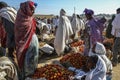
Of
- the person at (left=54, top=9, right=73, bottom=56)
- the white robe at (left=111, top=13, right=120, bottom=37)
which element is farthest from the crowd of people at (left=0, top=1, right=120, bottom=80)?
the person at (left=54, top=9, right=73, bottom=56)

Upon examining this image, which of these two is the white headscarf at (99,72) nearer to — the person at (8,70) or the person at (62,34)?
the person at (8,70)

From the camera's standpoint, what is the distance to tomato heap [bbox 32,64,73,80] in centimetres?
664

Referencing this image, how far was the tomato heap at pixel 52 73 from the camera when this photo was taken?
21.8 feet

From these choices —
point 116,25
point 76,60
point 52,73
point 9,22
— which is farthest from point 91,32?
point 52,73

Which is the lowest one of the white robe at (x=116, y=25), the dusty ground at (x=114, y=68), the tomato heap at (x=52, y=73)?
the dusty ground at (x=114, y=68)

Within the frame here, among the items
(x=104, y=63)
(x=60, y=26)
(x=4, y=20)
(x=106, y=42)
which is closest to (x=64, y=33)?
(x=60, y=26)

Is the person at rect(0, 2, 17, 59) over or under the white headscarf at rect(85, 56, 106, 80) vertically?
over

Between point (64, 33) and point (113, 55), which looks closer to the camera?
point (113, 55)

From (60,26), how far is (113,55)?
260 cm

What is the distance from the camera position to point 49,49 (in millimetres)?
12031

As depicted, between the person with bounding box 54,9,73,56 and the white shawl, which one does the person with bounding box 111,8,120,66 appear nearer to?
the person with bounding box 54,9,73,56

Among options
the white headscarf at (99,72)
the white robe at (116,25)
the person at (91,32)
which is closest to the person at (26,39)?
the white headscarf at (99,72)

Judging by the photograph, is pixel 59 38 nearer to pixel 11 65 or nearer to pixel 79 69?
pixel 79 69

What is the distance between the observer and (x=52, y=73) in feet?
22.0
